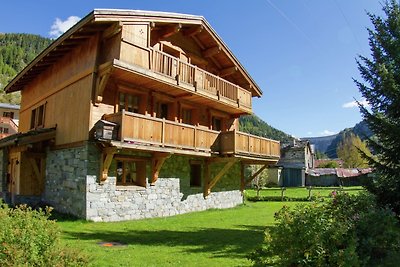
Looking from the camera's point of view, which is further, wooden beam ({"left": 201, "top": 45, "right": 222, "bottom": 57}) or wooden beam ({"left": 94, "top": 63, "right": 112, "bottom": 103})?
wooden beam ({"left": 201, "top": 45, "right": 222, "bottom": 57})

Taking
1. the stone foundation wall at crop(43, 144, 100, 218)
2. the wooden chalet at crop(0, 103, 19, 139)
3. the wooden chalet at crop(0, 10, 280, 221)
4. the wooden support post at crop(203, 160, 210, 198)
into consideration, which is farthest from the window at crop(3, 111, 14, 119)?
the wooden support post at crop(203, 160, 210, 198)

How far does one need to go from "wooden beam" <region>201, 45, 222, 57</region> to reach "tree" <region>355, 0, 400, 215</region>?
858cm

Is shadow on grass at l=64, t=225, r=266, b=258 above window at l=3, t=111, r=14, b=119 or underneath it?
underneath

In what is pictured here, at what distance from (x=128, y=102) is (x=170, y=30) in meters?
Result: 4.25

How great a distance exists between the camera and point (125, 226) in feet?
42.3

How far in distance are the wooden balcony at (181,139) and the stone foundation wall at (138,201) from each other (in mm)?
1958

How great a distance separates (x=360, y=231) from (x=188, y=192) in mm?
11413

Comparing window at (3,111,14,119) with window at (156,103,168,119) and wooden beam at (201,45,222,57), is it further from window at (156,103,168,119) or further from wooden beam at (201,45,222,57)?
window at (156,103,168,119)

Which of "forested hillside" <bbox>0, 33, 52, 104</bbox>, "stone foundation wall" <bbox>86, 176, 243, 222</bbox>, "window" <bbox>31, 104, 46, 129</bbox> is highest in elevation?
"forested hillside" <bbox>0, 33, 52, 104</bbox>

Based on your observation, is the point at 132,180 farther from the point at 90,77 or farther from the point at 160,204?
Result: the point at 90,77

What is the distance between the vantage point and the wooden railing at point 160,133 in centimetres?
1332

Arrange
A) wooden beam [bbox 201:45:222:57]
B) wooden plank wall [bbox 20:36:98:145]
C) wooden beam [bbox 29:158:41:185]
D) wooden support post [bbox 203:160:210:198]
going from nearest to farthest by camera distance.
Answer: wooden plank wall [bbox 20:36:98:145]
wooden beam [bbox 29:158:41:185]
wooden support post [bbox 203:160:210:198]
wooden beam [bbox 201:45:222:57]

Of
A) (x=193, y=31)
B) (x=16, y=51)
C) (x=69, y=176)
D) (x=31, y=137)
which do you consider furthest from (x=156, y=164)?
(x=16, y=51)

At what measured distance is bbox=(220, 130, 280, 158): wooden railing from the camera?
17891 millimetres
